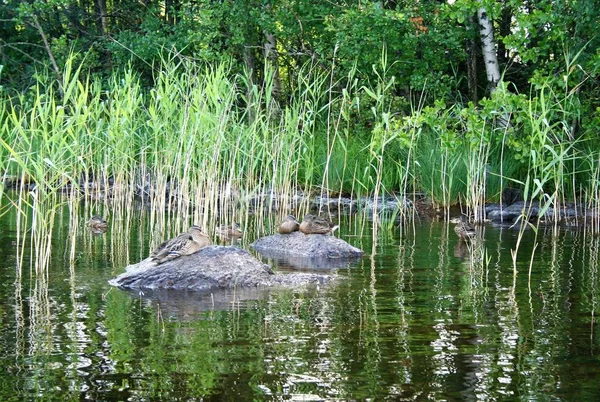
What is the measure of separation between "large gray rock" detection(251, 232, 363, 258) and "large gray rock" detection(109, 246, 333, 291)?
2155 millimetres

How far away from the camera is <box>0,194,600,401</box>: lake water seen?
5.47 meters

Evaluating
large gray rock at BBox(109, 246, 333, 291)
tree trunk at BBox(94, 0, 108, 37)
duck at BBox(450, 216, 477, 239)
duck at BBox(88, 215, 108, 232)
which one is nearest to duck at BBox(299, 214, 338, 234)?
duck at BBox(450, 216, 477, 239)

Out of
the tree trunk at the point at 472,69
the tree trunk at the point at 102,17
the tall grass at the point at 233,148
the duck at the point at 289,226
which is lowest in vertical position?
the duck at the point at 289,226

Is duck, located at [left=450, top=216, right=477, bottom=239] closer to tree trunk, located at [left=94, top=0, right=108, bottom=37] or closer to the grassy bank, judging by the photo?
the grassy bank

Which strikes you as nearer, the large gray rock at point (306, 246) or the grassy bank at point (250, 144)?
the grassy bank at point (250, 144)

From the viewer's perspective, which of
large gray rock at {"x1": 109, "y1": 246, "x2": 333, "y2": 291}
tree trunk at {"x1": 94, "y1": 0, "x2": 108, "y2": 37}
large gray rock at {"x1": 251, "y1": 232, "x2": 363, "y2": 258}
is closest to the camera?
large gray rock at {"x1": 109, "y1": 246, "x2": 333, "y2": 291}

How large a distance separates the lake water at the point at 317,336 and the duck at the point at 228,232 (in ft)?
7.40

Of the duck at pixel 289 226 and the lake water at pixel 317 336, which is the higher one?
the duck at pixel 289 226

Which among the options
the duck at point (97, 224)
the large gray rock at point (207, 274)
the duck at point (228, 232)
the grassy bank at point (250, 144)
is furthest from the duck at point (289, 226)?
the duck at point (97, 224)

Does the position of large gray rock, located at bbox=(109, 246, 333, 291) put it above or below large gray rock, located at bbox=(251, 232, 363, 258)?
below

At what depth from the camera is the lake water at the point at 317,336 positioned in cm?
547

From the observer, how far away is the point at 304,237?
463 inches

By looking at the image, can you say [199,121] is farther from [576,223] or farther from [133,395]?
[133,395]

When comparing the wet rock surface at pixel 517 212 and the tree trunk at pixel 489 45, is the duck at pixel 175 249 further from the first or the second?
the tree trunk at pixel 489 45
